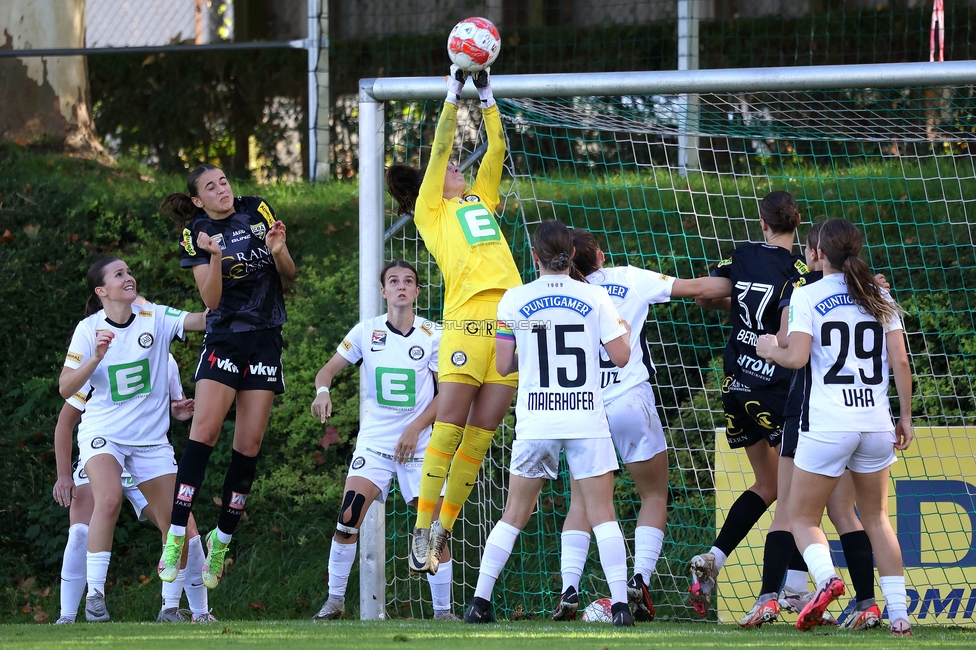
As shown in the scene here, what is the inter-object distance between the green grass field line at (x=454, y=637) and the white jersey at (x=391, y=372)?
148 cm

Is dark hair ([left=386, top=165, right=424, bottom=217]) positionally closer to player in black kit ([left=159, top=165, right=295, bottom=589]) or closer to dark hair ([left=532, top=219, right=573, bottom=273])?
player in black kit ([left=159, top=165, right=295, bottom=589])

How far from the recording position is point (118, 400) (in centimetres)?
656

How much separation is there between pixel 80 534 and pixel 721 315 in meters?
4.55

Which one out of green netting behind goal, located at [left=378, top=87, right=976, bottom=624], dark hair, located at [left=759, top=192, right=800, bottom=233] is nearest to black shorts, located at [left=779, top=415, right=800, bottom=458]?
dark hair, located at [left=759, top=192, right=800, bottom=233]

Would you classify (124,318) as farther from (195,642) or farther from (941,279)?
(941,279)

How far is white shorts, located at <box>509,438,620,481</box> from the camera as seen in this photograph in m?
5.12

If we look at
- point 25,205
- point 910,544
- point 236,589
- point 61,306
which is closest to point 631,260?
point 910,544

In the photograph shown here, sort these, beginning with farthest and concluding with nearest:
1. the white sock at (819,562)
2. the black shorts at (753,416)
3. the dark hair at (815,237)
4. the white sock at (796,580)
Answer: the white sock at (796,580), the black shorts at (753,416), the dark hair at (815,237), the white sock at (819,562)

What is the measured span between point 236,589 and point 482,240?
3574 mm

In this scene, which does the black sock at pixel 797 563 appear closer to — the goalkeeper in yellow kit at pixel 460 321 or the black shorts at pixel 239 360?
the goalkeeper in yellow kit at pixel 460 321

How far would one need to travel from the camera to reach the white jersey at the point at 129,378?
6.51 meters

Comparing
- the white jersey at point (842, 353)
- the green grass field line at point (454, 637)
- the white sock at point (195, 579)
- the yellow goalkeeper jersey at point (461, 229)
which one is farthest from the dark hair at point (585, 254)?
the white sock at point (195, 579)

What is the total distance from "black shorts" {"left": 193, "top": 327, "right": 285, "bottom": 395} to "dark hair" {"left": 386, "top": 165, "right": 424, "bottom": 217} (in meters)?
1.01

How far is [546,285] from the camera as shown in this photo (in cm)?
518
